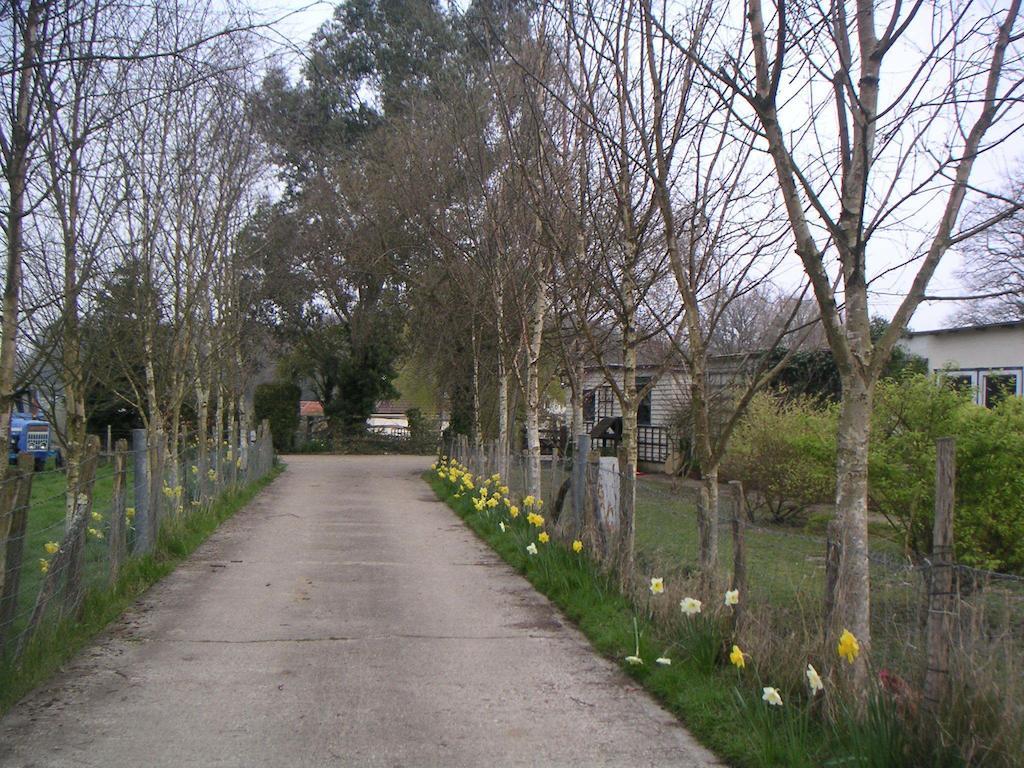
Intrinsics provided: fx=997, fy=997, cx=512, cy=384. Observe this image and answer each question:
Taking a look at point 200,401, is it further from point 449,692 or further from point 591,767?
point 591,767

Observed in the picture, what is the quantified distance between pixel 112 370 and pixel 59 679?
631 centimetres

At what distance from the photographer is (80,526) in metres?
7.43

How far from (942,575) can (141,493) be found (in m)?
8.12

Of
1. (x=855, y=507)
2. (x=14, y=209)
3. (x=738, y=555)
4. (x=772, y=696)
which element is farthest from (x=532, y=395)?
(x=772, y=696)

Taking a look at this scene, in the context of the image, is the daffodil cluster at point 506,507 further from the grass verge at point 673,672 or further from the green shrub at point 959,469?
the green shrub at point 959,469

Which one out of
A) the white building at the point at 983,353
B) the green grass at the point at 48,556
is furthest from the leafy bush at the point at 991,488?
the white building at the point at 983,353

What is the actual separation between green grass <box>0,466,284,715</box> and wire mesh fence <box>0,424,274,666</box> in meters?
0.04

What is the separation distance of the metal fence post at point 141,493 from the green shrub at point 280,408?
3333 centimetres

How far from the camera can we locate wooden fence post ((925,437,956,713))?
4.37m

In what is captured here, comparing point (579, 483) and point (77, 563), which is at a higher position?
point (579, 483)

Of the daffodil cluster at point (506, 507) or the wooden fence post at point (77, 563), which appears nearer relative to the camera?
the wooden fence post at point (77, 563)

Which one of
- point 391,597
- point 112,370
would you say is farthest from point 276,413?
point 391,597

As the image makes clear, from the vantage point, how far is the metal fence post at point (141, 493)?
1019 centimetres

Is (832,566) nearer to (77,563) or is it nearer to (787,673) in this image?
(787,673)
